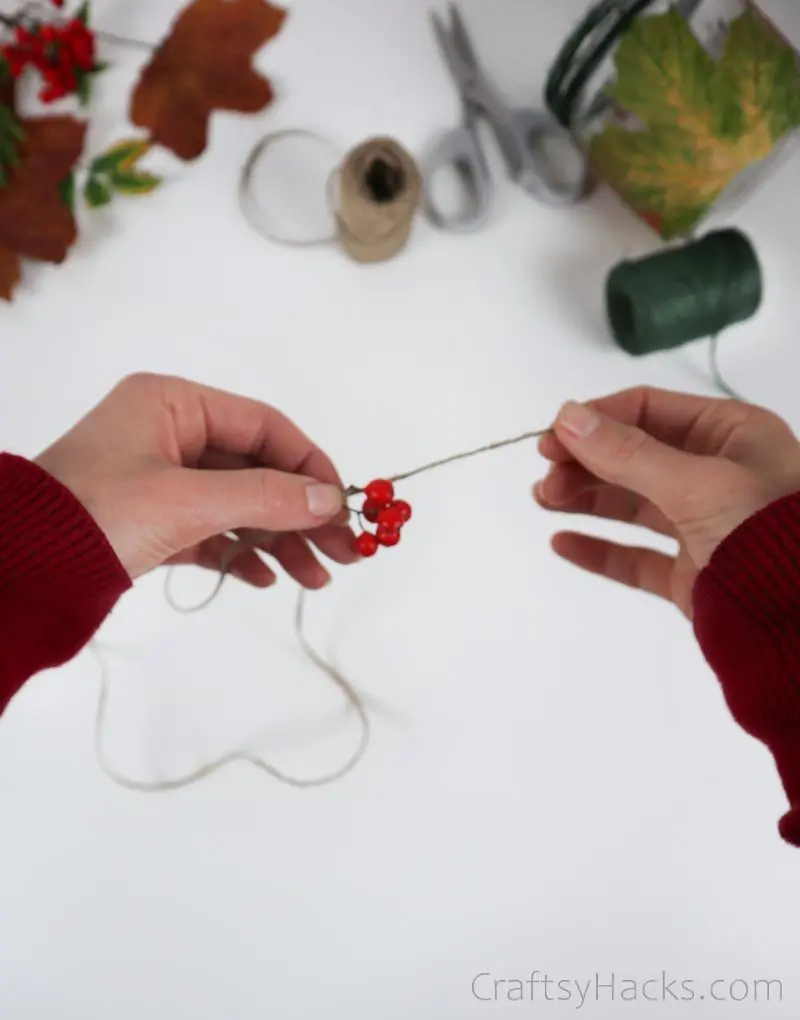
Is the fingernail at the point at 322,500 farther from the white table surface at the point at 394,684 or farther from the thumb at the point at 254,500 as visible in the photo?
the white table surface at the point at 394,684

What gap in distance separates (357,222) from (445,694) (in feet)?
A: 1.40

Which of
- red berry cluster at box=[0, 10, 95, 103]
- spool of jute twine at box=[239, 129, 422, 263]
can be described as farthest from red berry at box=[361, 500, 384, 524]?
red berry cluster at box=[0, 10, 95, 103]

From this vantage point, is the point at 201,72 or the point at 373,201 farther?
the point at 201,72

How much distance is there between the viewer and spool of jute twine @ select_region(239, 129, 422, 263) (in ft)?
2.68

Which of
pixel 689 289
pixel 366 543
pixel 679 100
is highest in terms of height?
pixel 679 100

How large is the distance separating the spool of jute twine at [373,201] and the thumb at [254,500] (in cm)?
27

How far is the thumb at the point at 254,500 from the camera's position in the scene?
661 millimetres

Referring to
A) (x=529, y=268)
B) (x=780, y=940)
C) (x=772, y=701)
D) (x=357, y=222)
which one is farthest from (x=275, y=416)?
(x=780, y=940)

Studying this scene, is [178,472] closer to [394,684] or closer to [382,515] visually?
[382,515]

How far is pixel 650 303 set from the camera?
33.7 inches

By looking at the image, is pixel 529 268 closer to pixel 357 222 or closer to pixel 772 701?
pixel 357 222

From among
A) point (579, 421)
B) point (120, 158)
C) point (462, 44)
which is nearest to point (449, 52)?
point (462, 44)

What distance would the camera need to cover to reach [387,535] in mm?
691

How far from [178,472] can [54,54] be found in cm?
51
